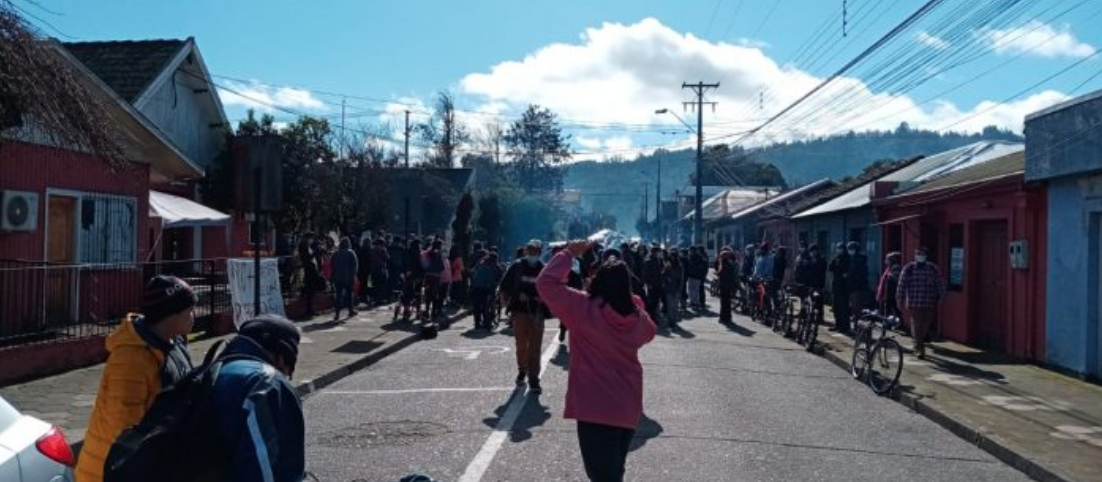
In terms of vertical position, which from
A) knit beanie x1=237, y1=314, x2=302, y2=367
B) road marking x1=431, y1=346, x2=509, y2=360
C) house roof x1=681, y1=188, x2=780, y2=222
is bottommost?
road marking x1=431, y1=346, x2=509, y2=360

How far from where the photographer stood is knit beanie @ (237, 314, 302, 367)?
3.49m

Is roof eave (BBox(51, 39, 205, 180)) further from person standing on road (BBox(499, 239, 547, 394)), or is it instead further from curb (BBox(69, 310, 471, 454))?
person standing on road (BBox(499, 239, 547, 394))

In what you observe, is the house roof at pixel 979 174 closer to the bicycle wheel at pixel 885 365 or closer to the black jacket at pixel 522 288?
the bicycle wheel at pixel 885 365

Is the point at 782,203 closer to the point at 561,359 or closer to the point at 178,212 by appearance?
the point at 178,212

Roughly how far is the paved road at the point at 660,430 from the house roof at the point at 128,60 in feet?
46.3

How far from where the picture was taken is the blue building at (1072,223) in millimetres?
13562

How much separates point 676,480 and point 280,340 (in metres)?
4.66

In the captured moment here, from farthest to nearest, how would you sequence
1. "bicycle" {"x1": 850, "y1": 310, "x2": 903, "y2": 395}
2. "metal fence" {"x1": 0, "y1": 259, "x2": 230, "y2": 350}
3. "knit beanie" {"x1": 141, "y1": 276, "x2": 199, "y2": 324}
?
"bicycle" {"x1": 850, "y1": 310, "x2": 903, "y2": 395} → "metal fence" {"x1": 0, "y1": 259, "x2": 230, "y2": 350} → "knit beanie" {"x1": 141, "y1": 276, "x2": 199, "y2": 324}

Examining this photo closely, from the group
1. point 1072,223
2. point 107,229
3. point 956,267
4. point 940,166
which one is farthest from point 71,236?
point 940,166

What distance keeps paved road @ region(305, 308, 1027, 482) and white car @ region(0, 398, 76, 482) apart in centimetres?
341

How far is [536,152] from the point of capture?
294 ft

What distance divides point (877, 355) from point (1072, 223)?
365cm

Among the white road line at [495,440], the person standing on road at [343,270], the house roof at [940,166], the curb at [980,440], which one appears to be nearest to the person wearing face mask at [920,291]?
the curb at [980,440]

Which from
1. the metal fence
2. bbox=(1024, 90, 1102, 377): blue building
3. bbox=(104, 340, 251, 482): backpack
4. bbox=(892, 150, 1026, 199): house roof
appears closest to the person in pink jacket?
bbox=(104, 340, 251, 482): backpack
